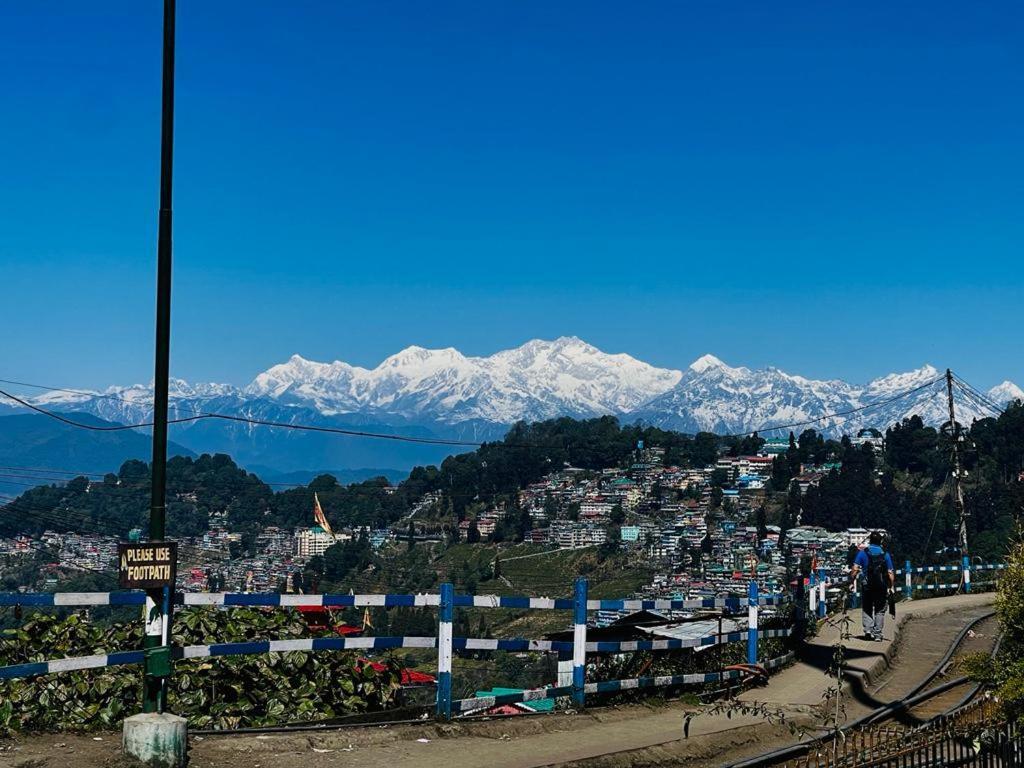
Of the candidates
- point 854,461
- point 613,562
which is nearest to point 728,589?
point 613,562

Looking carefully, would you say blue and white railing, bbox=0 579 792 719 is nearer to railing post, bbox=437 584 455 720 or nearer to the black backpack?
railing post, bbox=437 584 455 720

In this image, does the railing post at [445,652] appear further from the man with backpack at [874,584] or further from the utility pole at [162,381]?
the man with backpack at [874,584]

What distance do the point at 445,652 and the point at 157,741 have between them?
315 cm

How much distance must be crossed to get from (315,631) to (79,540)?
17673 centimetres

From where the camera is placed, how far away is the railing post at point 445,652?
38.4 feet

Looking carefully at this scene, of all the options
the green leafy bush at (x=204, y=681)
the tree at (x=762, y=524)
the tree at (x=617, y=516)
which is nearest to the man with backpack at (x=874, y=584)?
the green leafy bush at (x=204, y=681)

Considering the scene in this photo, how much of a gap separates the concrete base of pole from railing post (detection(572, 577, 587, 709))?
4753 mm

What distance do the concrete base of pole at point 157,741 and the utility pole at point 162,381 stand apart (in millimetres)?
514

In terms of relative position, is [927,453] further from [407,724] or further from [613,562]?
[407,724]

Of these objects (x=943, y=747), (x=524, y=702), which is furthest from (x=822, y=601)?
(x=943, y=747)

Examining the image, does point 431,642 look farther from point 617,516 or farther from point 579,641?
point 617,516

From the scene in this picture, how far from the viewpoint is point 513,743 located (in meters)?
11.6

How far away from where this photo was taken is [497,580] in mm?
152375

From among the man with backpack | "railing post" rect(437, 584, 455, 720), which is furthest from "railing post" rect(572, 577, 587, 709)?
the man with backpack
